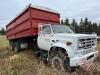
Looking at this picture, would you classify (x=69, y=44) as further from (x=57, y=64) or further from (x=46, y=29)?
(x=46, y=29)

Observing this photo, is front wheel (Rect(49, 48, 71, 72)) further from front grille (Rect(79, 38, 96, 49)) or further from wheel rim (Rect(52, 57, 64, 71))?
front grille (Rect(79, 38, 96, 49))

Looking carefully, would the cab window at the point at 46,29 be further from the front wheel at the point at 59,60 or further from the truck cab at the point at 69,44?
the front wheel at the point at 59,60

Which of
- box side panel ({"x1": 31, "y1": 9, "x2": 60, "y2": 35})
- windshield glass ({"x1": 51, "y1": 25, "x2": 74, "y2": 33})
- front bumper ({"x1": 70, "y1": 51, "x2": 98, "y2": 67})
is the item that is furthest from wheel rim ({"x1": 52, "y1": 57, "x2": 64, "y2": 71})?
box side panel ({"x1": 31, "y1": 9, "x2": 60, "y2": 35})

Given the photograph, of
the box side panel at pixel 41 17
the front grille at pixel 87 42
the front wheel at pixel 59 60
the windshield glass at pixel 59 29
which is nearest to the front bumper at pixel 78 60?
the front wheel at pixel 59 60

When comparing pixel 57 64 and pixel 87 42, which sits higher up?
pixel 87 42

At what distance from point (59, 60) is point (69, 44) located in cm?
74

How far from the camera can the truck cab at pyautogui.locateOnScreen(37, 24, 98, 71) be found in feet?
21.7

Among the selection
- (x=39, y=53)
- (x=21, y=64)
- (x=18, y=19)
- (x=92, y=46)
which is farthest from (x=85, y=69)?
(x=18, y=19)

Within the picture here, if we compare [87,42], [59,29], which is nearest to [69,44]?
[87,42]

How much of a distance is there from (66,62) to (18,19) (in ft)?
19.6

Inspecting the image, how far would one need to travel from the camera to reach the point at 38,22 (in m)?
9.68

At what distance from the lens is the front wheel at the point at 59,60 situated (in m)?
6.61

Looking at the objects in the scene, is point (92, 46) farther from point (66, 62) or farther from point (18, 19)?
point (18, 19)

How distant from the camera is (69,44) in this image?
6.82m
